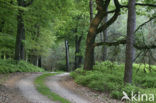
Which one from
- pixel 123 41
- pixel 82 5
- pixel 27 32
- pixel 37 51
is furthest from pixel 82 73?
pixel 37 51

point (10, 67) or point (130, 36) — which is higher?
point (130, 36)

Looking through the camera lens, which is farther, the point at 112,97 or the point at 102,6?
the point at 102,6

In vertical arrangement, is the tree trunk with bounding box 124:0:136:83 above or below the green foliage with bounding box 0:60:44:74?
above

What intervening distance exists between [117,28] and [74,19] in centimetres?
958

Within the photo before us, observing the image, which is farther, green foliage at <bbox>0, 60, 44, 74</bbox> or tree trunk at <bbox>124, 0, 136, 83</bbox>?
green foliage at <bbox>0, 60, 44, 74</bbox>

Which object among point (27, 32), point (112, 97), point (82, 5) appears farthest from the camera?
point (27, 32)

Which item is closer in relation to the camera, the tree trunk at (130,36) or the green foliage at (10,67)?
the tree trunk at (130,36)

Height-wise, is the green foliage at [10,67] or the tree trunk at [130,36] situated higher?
the tree trunk at [130,36]

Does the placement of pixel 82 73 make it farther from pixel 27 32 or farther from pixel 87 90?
pixel 27 32

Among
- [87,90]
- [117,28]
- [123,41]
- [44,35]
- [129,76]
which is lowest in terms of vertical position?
[87,90]

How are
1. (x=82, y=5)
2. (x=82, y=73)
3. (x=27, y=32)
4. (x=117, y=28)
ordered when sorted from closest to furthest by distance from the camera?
(x=82, y=73), (x=82, y=5), (x=27, y=32), (x=117, y=28)

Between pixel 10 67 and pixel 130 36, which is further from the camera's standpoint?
pixel 10 67

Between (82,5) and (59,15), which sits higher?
(82,5)

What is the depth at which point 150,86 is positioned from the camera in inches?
380
